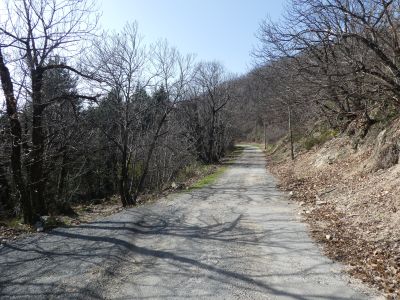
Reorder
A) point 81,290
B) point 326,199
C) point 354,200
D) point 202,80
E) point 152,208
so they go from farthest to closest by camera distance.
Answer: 1. point 202,80
2. point 152,208
3. point 326,199
4. point 354,200
5. point 81,290

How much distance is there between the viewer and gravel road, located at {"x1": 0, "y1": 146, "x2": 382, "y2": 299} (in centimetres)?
584

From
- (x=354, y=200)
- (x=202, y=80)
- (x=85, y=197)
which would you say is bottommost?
(x=85, y=197)

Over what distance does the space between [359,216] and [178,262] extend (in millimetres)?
4708

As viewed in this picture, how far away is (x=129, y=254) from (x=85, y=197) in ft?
91.0

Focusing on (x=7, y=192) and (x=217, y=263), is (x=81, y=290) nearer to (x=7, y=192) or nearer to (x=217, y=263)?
(x=217, y=263)

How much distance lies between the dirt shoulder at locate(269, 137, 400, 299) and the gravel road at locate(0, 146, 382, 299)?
36cm

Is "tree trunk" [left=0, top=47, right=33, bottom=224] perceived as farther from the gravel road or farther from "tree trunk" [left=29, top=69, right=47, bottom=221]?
the gravel road

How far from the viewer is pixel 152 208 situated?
13969 mm

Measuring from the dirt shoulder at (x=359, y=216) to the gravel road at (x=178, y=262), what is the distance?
0.36 meters

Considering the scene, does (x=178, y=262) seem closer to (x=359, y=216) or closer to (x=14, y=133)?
(x=359, y=216)

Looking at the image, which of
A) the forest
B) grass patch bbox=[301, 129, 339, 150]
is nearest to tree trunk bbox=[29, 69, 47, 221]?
the forest

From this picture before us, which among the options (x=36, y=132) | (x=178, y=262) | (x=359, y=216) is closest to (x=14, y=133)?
(x=36, y=132)

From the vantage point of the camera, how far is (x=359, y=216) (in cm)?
951

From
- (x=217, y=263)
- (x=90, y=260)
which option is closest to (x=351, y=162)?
(x=217, y=263)
